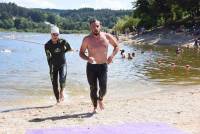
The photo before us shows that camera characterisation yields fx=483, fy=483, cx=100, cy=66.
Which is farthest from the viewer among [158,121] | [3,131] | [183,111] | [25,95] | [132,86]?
[132,86]

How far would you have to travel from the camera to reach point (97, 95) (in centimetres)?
1079

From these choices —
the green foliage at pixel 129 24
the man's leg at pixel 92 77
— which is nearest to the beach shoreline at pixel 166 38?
the green foliage at pixel 129 24

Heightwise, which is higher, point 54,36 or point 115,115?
point 54,36

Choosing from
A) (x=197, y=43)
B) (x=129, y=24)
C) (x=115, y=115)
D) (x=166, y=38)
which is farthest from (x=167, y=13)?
(x=115, y=115)

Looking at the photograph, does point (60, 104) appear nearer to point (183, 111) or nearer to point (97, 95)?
point (97, 95)

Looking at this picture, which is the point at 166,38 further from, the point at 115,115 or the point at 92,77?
the point at 92,77

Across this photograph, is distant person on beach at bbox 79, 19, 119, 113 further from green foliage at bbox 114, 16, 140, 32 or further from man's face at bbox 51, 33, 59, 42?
green foliage at bbox 114, 16, 140, 32

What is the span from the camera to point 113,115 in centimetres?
1039

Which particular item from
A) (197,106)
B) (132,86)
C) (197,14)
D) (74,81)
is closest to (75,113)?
(197,106)

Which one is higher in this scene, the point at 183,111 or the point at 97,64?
the point at 97,64

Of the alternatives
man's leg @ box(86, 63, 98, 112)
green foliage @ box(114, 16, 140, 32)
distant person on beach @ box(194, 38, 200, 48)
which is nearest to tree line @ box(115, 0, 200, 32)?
green foliage @ box(114, 16, 140, 32)

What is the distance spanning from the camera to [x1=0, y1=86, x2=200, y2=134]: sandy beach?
9.44 meters

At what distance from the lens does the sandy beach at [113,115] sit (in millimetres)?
9438

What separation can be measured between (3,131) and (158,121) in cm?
304
